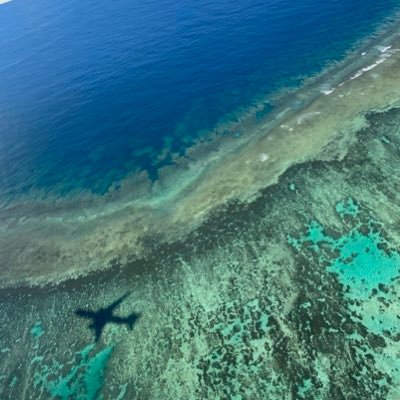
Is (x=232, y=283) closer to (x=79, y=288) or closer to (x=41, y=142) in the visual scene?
(x=79, y=288)

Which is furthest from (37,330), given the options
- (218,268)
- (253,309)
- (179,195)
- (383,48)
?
(383,48)

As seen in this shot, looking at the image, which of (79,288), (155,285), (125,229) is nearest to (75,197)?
(125,229)

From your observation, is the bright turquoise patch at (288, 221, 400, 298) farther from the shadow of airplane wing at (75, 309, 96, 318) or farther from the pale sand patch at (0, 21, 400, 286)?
the shadow of airplane wing at (75, 309, 96, 318)

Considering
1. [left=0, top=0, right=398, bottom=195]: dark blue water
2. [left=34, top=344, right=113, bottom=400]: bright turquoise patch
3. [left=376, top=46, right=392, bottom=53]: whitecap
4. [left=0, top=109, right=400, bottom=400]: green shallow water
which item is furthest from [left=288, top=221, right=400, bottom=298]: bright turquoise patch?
[left=376, top=46, right=392, bottom=53]: whitecap

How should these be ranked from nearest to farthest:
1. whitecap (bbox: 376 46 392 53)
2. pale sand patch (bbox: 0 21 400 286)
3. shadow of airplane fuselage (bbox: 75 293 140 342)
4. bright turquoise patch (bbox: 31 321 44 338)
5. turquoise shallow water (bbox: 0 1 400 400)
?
turquoise shallow water (bbox: 0 1 400 400) → shadow of airplane fuselage (bbox: 75 293 140 342) → bright turquoise patch (bbox: 31 321 44 338) → pale sand patch (bbox: 0 21 400 286) → whitecap (bbox: 376 46 392 53)

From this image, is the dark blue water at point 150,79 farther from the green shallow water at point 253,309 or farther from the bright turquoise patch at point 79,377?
the bright turquoise patch at point 79,377

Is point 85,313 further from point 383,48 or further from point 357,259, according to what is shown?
point 383,48
